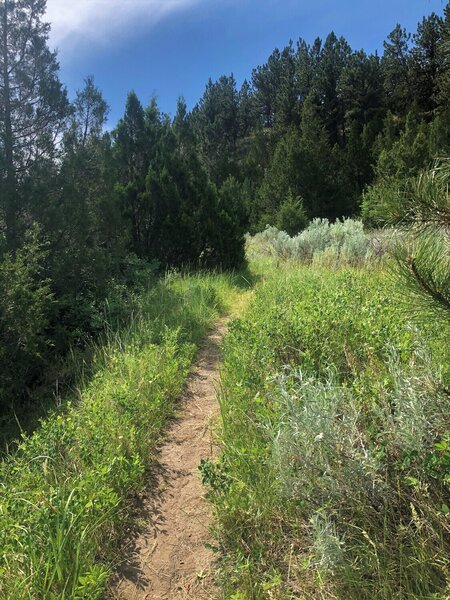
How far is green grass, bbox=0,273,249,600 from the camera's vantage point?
1790 mm

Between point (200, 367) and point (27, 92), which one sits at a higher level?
point (27, 92)

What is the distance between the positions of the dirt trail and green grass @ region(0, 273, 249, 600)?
0.39ft

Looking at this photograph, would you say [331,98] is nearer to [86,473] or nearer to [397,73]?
[397,73]

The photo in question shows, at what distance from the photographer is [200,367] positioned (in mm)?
4496

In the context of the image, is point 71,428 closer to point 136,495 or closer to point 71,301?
point 136,495

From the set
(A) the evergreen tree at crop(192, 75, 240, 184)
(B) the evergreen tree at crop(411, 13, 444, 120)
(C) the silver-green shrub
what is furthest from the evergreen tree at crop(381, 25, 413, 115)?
(C) the silver-green shrub

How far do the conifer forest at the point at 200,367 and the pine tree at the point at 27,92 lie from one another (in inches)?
1.2

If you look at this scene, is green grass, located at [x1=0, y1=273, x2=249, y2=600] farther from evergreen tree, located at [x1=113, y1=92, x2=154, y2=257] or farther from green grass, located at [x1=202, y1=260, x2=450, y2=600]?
evergreen tree, located at [x1=113, y1=92, x2=154, y2=257]

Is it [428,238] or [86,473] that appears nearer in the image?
[428,238]

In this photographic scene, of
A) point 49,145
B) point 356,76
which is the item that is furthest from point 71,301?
point 356,76

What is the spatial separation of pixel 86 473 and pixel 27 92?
6468 mm

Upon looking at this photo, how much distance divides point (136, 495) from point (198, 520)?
1.42 ft

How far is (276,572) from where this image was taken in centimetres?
173

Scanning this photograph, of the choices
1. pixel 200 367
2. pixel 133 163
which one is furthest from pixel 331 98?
pixel 200 367
